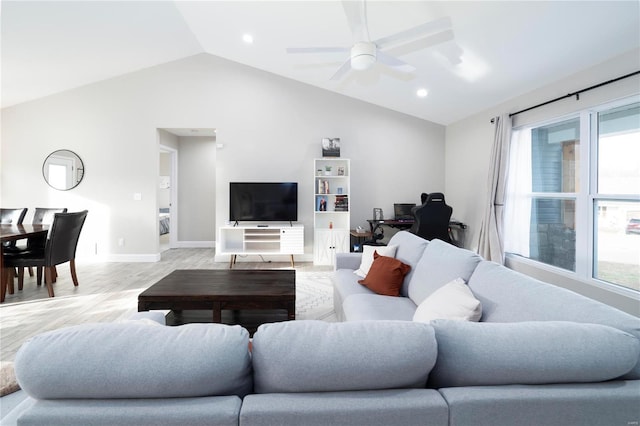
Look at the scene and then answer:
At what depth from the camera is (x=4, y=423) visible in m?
0.86

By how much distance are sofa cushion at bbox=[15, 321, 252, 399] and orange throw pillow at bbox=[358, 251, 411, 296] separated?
176 centimetres

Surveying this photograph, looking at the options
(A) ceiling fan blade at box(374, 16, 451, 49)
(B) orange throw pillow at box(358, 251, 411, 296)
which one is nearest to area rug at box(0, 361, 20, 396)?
(B) orange throw pillow at box(358, 251, 411, 296)

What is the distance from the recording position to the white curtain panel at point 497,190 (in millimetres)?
4172

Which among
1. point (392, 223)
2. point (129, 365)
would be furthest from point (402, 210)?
point (129, 365)

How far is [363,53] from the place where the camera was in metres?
2.96

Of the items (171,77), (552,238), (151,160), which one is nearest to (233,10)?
(171,77)

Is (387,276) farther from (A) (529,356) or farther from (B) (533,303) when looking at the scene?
(A) (529,356)

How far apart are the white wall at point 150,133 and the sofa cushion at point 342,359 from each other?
5049mm

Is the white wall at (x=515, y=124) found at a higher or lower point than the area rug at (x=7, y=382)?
higher

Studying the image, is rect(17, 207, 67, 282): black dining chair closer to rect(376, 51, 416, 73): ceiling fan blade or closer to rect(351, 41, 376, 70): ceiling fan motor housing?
rect(351, 41, 376, 70): ceiling fan motor housing

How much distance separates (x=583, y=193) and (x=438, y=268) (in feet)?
7.25

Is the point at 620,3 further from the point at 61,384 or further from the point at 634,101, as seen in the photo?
the point at 61,384

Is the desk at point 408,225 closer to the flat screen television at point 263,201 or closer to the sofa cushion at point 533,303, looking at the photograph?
the flat screen television at point 263,201

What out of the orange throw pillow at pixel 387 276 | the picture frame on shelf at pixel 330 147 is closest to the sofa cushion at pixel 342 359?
the orange throw pillow at pixel 387 276
